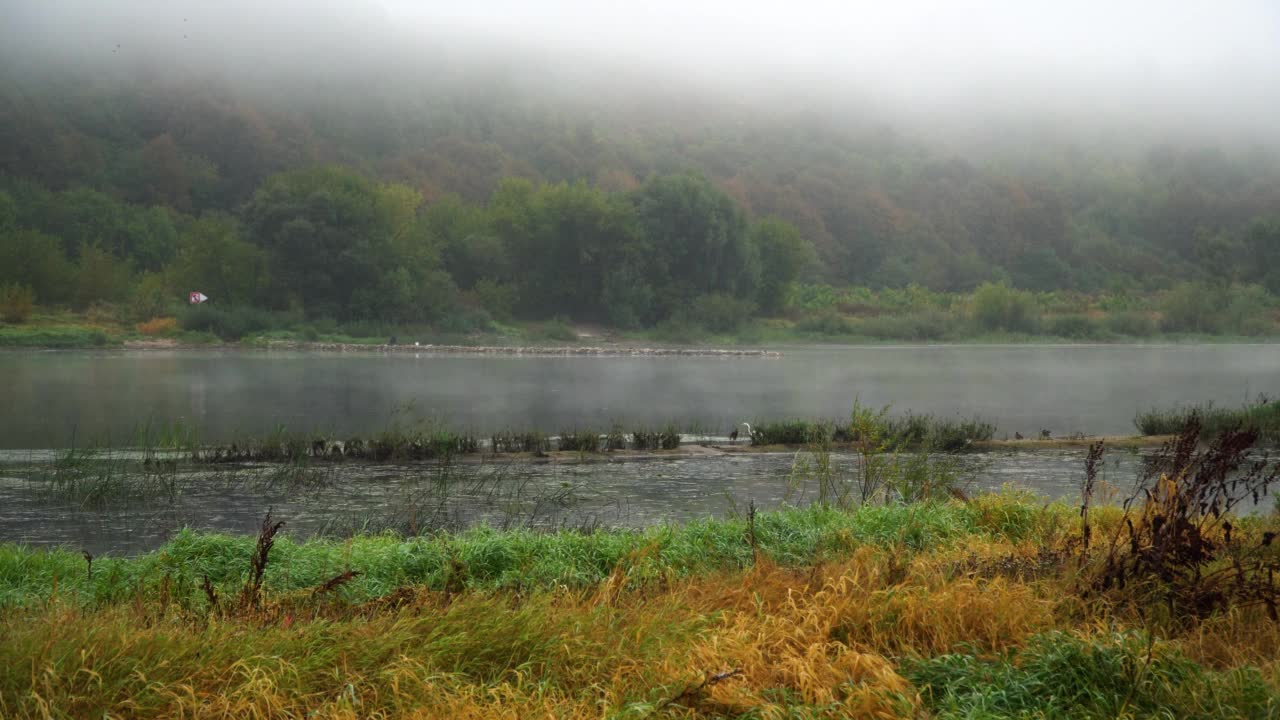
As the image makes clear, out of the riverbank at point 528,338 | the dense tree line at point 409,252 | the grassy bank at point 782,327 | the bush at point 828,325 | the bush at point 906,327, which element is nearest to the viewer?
the riverbank at point 528,338

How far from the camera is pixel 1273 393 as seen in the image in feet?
126

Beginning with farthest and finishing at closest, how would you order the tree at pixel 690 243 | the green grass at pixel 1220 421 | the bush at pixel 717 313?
the tree at pixel 690 243 < the bush at pixel 717 313 < the green grass at pixel 1220 421

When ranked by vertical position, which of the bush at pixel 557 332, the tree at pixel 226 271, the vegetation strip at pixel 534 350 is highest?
the tree at pixel 226 271

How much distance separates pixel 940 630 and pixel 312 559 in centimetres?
504

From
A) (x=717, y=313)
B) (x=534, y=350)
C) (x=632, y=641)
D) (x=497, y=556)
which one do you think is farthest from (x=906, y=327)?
(x=632, y=641)

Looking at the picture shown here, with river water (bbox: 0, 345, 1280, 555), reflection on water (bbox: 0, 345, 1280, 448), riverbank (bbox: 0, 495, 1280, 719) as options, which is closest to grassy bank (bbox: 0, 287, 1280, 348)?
reflection on water (bbox: 0, 345, 1280, 448)

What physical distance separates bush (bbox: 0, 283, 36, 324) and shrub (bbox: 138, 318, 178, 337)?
5.60 metres

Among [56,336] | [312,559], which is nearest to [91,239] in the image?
[56,336]

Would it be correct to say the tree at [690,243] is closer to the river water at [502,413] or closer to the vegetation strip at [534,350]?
the vegetation strip at [534,350]

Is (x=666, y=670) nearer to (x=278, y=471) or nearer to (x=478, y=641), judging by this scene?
(x=478, y=641)

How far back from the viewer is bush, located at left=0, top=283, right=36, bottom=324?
59062 mm

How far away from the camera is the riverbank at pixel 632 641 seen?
5227 millimetres

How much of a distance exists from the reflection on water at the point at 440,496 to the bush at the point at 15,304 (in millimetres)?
47732

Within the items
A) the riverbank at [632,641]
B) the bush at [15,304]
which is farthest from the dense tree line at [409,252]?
the riverbank at [632,641]
